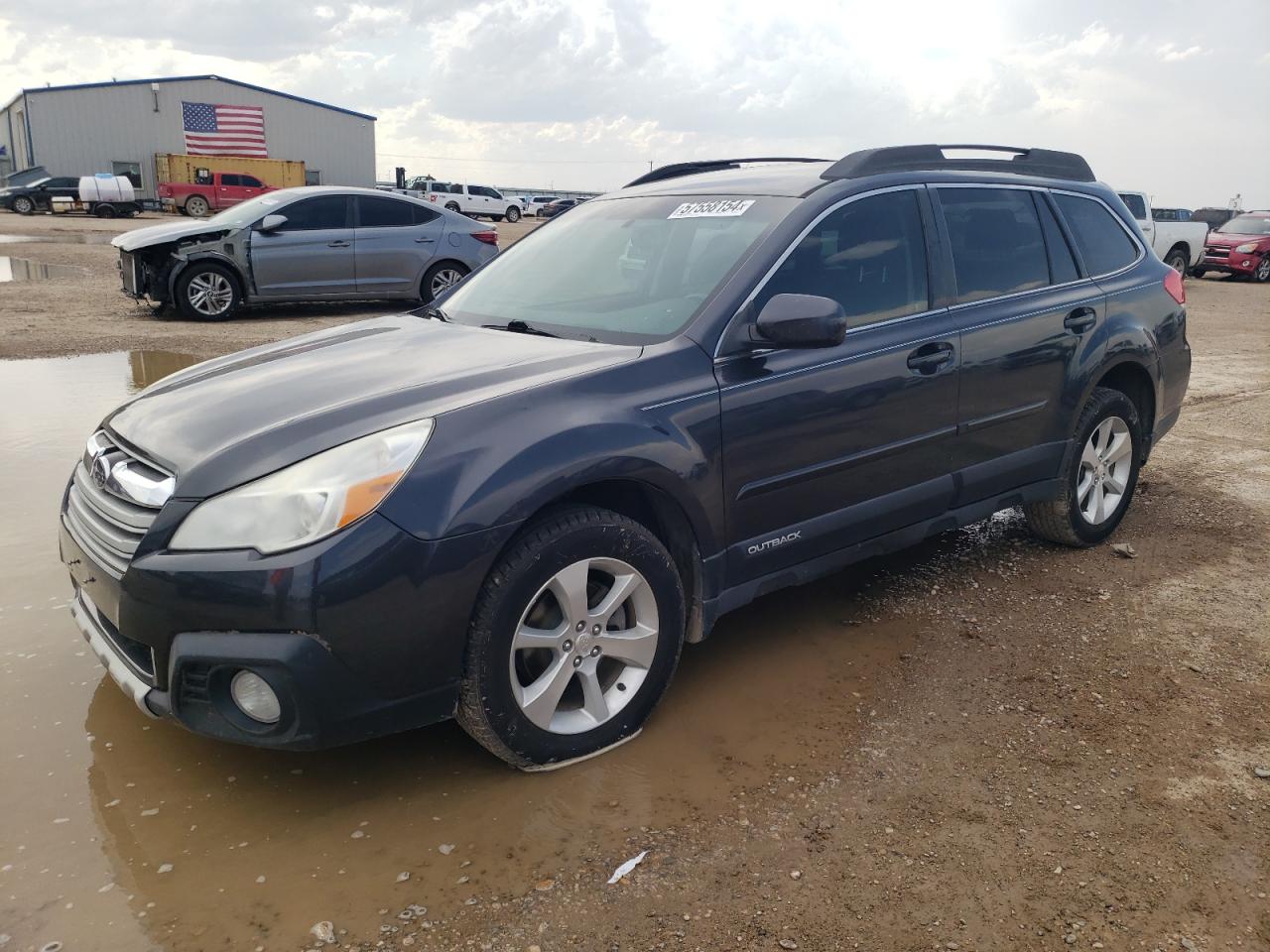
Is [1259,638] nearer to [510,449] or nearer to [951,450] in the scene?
[951,450]

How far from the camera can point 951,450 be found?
384 cm

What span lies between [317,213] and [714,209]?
8.90 meters

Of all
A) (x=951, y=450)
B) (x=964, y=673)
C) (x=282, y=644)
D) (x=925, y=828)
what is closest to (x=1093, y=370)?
(x=951, y=450)

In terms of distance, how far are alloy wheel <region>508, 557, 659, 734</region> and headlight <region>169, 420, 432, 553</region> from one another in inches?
A: 20.7

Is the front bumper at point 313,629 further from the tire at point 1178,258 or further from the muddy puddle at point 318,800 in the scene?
the tire at point 1178,258

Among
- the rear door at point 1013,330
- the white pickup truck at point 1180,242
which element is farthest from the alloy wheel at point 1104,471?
the white pickup truck at point 1180,242

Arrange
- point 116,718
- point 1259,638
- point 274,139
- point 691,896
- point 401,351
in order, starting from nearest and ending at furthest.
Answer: point 691,896 < point 116,718 < point 401,351 < point 1259,638 < point 274,139

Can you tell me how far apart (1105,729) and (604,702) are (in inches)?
62.7

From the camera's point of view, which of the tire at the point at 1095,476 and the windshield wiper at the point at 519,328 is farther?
the tire at the point at 1095,476

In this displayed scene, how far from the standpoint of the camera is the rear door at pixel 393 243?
11.7 m

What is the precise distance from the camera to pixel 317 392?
9.58 feet

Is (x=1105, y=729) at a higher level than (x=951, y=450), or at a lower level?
lower

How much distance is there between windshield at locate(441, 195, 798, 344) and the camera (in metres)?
3.34

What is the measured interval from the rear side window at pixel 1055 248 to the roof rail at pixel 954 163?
0.18 m
